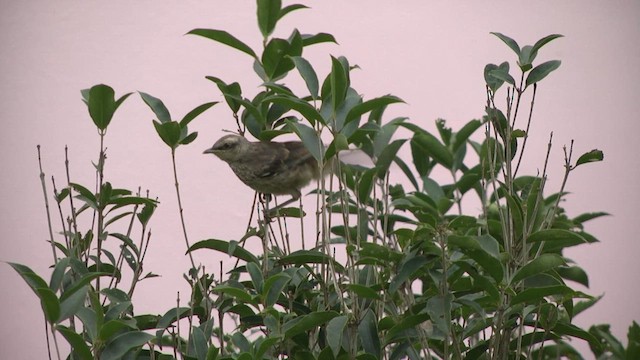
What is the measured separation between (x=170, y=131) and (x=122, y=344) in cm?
38

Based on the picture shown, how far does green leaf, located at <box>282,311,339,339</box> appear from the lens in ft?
3.67

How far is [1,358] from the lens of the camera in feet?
9.25

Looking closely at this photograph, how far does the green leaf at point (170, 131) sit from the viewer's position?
1306 millimetres

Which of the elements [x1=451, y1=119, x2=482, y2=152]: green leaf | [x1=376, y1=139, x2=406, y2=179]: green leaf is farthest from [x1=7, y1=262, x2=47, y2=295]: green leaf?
[x1=451, y1=119, x2=482, y2=152]: green leaf

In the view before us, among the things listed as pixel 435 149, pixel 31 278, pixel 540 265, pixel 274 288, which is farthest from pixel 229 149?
pixel 540 265

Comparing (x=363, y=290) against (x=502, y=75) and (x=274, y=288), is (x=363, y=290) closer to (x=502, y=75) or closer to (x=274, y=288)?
(x=274, y=288)

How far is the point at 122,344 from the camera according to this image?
1104mm

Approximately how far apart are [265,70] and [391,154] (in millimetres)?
289

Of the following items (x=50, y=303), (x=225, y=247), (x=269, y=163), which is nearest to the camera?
(x=50, y=303)

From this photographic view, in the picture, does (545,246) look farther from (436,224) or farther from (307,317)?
(307,317)

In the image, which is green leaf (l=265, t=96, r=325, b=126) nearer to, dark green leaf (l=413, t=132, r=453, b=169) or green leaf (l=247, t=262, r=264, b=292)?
green leaf (l=247, t=262, r=264, b=292)

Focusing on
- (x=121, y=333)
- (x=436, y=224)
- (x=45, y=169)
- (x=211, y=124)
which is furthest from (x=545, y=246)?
(x=45, y=169)

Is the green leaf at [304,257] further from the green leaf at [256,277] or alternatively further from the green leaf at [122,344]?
the green leaf at [122,344]

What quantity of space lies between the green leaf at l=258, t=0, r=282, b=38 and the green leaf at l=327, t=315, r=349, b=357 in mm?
578
